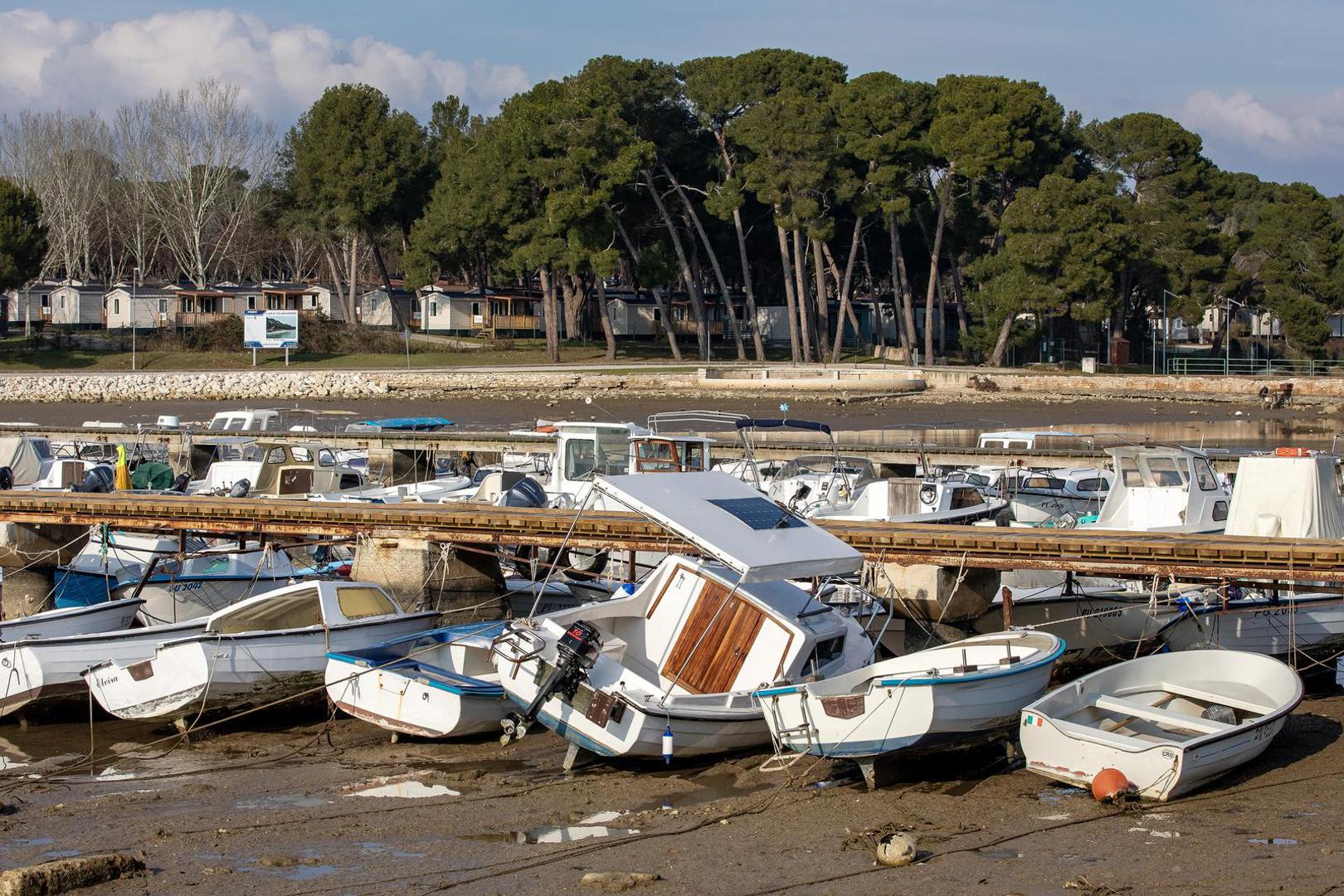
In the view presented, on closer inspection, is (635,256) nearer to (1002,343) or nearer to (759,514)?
(1002,343)

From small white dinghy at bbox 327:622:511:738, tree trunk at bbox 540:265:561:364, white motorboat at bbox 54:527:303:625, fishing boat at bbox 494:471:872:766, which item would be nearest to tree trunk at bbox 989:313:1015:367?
tree trunk at bbox 540:265:561:364

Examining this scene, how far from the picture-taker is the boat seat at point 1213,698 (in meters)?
14.5

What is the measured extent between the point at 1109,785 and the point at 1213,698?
99.1 inches

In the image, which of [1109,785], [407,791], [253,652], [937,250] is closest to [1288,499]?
[1109,785]

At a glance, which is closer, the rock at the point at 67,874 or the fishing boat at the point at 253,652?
the rock at the point at 67,874

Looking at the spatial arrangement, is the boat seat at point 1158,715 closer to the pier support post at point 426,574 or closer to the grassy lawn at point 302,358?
the pier support post at point 426,574

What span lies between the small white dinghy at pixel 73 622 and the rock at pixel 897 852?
1159 centimetres

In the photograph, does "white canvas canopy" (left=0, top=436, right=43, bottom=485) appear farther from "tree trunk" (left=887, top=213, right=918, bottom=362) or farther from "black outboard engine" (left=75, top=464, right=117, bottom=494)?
"tree trunk" (left=887, top=213, right=918, bottom=362)

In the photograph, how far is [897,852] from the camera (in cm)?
1138

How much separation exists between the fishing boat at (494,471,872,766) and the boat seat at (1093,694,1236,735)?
2838 mm

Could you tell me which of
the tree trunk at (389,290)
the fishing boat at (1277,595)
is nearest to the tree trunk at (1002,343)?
the tree trunk at (389,290)

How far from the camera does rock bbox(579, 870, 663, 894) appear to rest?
1088cm

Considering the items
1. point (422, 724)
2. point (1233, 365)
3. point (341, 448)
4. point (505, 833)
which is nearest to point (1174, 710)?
point (505, 833)

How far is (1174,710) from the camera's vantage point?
575 inches
